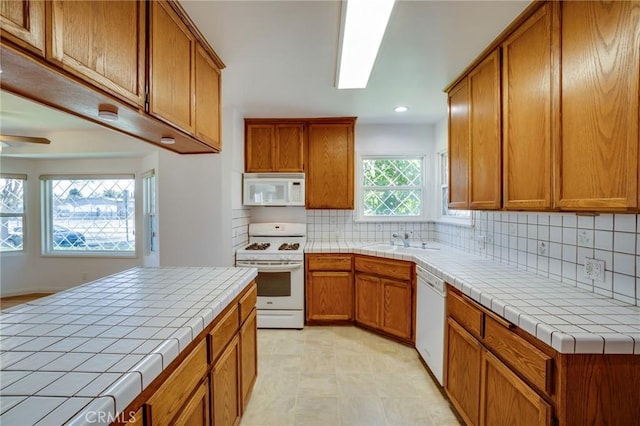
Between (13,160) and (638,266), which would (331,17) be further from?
(13,160)

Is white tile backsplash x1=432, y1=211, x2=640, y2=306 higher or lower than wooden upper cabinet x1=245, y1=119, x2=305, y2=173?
lower

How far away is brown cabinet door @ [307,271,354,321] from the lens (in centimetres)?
307

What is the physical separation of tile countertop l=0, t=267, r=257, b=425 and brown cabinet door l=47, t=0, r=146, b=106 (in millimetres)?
881

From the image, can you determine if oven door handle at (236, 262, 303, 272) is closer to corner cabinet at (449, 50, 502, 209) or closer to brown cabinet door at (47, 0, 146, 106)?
corner cabinet at (449, 50, 502, 209)

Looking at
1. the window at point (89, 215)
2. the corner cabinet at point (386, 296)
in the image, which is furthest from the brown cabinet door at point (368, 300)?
the window at point (89, 215)

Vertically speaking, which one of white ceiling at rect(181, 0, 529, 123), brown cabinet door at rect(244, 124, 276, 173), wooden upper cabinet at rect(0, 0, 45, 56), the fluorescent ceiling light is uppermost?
white ceiling at rect(181, 0, 529, 123)

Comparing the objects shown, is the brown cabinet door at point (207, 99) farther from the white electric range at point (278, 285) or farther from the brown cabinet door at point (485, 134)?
the brown cabinet door at point (485, 134)

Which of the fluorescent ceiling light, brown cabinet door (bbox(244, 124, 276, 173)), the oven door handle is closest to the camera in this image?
the fluorescent ceiling light

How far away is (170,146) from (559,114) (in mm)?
2319

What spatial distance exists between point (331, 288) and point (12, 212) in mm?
5127

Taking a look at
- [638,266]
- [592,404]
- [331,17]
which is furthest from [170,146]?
[638,266]

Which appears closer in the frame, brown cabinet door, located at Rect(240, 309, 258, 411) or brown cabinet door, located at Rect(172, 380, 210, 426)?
brown cabinet door, located at Rect(172, 380, 210, 426)

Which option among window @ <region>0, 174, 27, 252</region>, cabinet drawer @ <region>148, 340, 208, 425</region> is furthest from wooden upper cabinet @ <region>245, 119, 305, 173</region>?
window @ <region>0, 174, 27, 252</region>

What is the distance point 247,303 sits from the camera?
1.78 m
